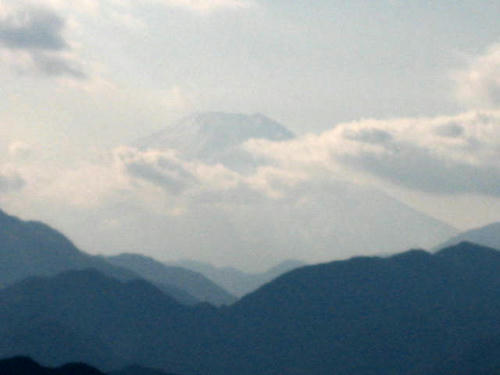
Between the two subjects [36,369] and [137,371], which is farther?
[137,371]

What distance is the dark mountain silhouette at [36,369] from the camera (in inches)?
5285

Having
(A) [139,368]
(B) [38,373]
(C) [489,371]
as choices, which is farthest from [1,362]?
(C) [489,371]

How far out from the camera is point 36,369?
137 m

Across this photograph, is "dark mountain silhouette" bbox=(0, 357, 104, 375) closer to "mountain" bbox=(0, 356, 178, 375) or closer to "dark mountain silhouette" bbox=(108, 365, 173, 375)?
"mountain" bbox=(0, 356, 178, 375)

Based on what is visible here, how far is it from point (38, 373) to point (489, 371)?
11579 centimetres

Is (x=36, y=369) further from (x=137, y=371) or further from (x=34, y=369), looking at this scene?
(x=137, y=371)

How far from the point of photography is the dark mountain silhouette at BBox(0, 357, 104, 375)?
134 metres

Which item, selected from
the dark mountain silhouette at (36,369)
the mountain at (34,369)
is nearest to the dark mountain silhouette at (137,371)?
the mountain at (34,369)

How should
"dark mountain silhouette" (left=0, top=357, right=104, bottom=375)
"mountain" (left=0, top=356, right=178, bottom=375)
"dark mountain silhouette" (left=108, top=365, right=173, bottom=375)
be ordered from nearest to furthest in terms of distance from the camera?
"dark mountain silhouette" (left=0, top=357, right=104, bottom=375) < "mountain" (left=0, top=356, right=178, bottom=375) < "dark mountain silhouette" (left=108, top=365, right=173, bottom=375)

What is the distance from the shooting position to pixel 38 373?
443 feet

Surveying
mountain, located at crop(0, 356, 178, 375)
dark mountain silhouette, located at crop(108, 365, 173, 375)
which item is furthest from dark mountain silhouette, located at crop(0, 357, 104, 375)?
dark mountain silhouette, located at crop(108, 365, 173, 375)

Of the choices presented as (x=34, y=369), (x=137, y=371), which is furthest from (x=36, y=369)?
(x=137, y=371)

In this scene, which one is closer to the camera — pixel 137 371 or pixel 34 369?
pixel 34 369

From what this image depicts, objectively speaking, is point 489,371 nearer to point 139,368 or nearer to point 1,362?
point 139,368
